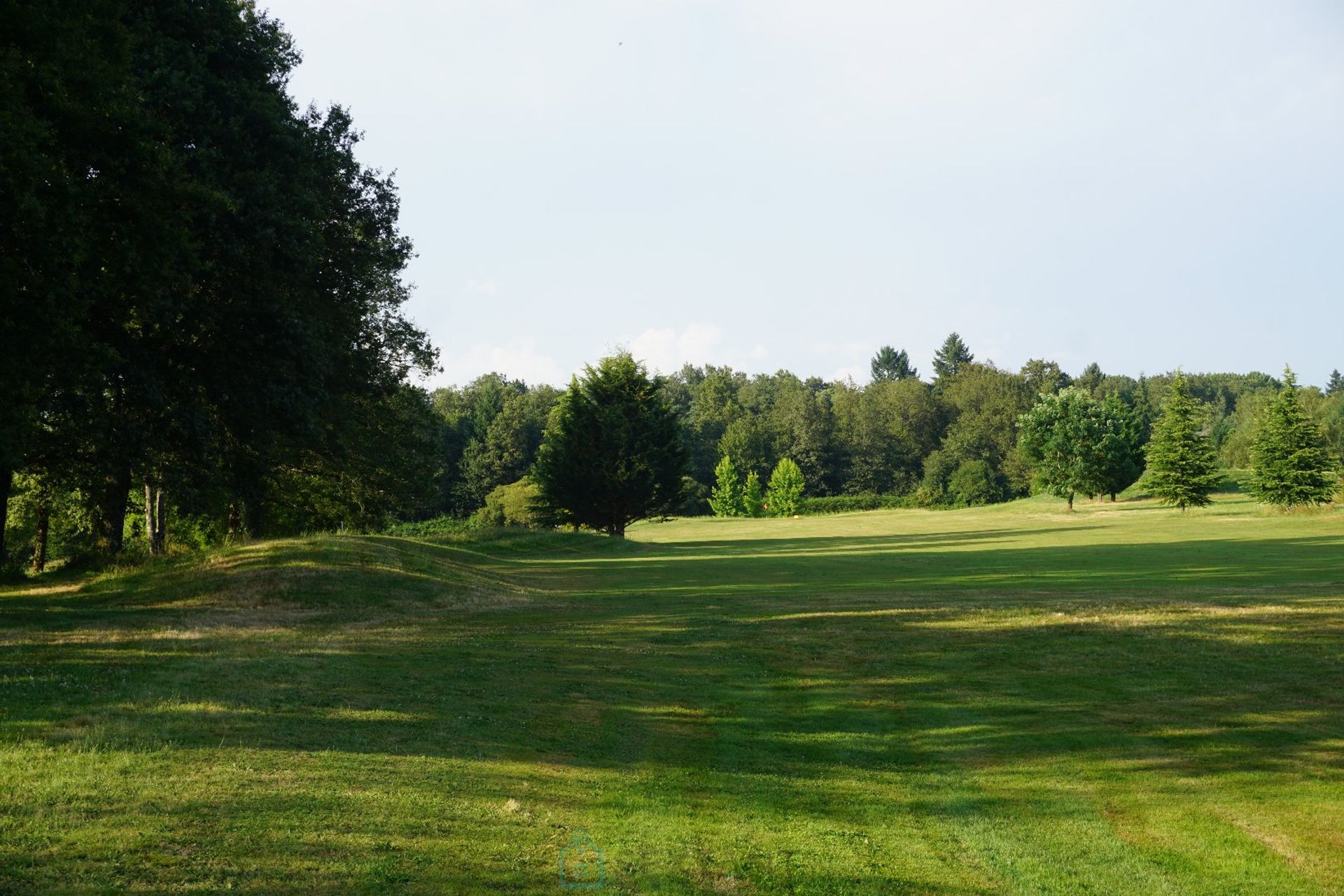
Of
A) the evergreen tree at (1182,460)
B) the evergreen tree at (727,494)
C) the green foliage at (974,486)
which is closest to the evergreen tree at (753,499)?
the evergreen tree at (727,494)

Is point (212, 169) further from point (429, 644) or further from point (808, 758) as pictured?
point (808, 758)

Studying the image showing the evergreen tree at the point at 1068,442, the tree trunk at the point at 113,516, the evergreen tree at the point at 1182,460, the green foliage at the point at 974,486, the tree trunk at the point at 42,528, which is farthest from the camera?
the green foliage at the point at 974,486

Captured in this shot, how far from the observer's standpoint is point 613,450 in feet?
187

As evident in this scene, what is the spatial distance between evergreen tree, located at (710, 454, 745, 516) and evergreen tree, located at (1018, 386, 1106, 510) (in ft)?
110

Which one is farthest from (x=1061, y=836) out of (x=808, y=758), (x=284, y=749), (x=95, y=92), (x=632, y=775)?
(x=95, y=92)

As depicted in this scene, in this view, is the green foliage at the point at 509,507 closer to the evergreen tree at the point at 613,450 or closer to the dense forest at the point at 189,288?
the evergreen tree at the point at 613,450

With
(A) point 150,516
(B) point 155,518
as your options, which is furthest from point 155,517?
(A) point 150,516

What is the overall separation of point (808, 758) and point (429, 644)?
7907mm

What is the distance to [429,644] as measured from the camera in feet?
53.3

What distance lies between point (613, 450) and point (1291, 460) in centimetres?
4069

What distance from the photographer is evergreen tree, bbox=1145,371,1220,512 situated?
66938 millimetres

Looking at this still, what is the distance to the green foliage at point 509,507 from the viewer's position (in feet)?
270

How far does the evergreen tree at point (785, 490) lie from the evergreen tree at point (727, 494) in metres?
4.91

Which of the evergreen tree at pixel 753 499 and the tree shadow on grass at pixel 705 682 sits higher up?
the evergreen tree at pixel 753 499
